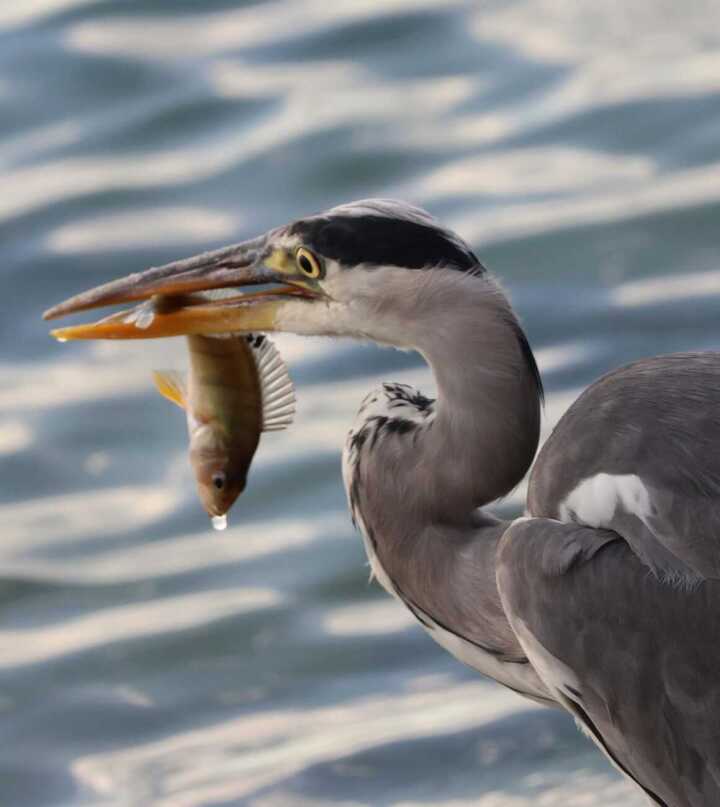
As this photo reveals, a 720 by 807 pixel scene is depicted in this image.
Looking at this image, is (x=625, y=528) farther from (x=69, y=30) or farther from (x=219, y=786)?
(x=69, y=30)

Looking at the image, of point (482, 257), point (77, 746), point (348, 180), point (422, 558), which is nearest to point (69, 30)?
point (348, 180)

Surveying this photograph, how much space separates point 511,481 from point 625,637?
1.22 feet

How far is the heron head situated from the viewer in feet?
12.2

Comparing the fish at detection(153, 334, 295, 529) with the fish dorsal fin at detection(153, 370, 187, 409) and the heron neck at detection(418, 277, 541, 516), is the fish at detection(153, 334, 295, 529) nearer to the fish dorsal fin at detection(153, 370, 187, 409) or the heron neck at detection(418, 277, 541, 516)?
the fish dorsal fin at detection(153, 370, 187, 409)

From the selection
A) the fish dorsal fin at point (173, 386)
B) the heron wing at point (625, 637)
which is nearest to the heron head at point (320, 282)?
the fish dorsal fin at point (173, 386)

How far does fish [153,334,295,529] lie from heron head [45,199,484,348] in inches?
2.8

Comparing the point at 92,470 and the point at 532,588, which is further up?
the point at 532,588

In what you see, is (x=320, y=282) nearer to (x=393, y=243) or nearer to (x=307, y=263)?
(x=307, y=263)

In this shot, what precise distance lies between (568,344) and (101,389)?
4.63 ft

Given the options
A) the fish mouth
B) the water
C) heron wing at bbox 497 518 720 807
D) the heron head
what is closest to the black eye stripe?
the heron head

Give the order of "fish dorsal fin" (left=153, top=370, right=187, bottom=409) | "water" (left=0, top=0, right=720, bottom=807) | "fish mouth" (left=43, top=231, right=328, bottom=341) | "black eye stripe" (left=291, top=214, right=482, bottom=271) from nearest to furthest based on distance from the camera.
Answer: "black eye stripe" (left=291, top=214, right=482, bottom=271) → "fish mouth" (left=43, top=231, right=328, bottom=341) → "fish dorsal fin" (left=153, top=370, right=187, bottom=409) → "water" (left=0, top=0, right=720, bottom=807)

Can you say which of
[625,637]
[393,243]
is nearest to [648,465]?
[625,637]

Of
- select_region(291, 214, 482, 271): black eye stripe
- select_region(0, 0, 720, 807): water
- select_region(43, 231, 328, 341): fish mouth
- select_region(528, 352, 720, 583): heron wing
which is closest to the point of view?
select_region(528, 352, 720, 583): heron wing

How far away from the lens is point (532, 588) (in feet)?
11.8
